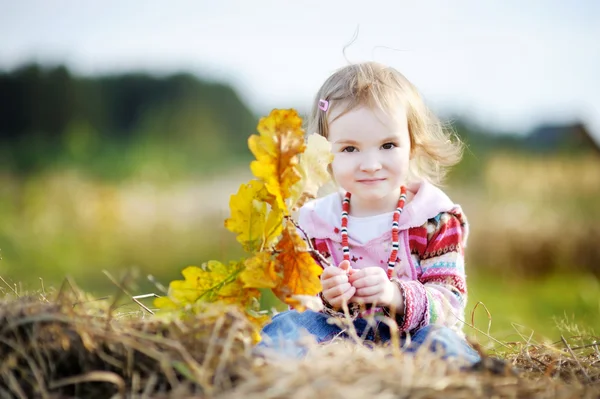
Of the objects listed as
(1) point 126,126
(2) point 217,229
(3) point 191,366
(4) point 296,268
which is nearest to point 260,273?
(4) point 296,268

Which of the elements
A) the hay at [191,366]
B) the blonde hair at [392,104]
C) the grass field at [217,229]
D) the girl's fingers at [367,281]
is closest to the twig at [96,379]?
the hay at [191,366]

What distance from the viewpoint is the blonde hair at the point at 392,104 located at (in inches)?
89.0

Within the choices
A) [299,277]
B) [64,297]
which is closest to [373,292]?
[299,277]

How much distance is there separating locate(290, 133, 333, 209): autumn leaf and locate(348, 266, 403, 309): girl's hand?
1.07 ft

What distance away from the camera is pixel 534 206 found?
7352mm

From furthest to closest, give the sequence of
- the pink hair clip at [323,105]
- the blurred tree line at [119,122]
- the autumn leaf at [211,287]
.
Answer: the blurred tree line at [119,122] → the pink hair clip at [323,105] → the autumn leaf at [211,287]

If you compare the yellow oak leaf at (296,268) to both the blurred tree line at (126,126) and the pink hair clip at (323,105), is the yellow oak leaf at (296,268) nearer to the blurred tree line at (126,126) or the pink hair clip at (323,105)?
the pink hair clip at (323,105)

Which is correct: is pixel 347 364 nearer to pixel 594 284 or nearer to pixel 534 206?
pixel 594 284

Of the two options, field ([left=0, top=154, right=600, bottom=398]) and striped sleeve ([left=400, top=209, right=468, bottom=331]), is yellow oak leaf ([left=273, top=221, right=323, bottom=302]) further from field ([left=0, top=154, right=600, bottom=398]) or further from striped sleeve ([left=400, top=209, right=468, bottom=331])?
striped sleeve ([left=400, top=209, right=468, bottom=331])

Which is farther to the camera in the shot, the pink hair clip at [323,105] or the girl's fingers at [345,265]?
the pink hair clip at [323,105]

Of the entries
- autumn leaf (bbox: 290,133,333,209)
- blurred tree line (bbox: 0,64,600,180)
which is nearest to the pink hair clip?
autumn leaf (bbox: 290,133,333,209)

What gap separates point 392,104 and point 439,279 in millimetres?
652

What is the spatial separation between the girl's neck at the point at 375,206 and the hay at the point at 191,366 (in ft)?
3.25

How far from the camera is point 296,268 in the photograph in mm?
1780
